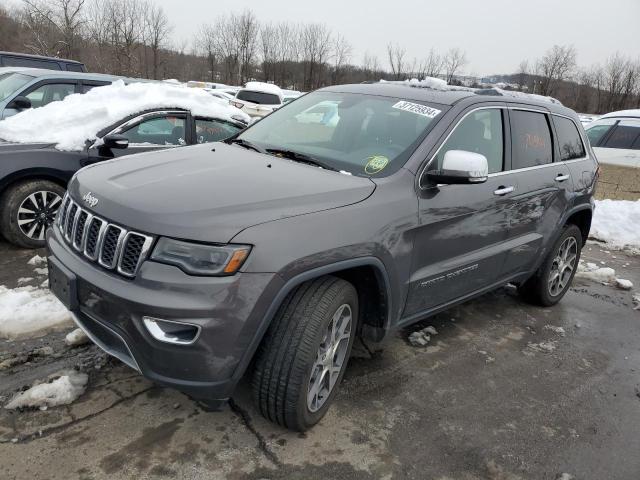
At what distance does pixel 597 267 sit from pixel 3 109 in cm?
778

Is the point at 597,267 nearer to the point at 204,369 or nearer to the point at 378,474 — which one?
the point at 378,474

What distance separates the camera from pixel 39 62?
37.0 ft

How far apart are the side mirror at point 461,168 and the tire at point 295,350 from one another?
872mm

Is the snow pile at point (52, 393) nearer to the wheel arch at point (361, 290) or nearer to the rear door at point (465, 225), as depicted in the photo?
the wheel arch at point (361, 290)

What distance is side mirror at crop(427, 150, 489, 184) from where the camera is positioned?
2887 mm

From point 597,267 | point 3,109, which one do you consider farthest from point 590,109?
point 3,109

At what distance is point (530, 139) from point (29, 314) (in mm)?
3915

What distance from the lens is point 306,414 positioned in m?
2.61

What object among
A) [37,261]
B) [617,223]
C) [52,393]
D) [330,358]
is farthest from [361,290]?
[617,223]

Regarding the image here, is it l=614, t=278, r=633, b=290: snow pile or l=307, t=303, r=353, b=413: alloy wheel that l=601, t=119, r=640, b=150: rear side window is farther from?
l=307, t=303, r=353, b=413: alloy wheel

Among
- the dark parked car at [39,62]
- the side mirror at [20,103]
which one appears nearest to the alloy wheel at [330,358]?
the side mirror at [20,103]

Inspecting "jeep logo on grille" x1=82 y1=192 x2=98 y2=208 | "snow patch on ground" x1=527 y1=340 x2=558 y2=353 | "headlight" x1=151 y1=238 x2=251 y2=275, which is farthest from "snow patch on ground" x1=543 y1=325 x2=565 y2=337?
"jeep logo on grille" x1=82 y1=192 x2=98 y2=208

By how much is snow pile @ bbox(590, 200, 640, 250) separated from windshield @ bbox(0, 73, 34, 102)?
8.55m

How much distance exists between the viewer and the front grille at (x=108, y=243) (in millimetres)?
2264
